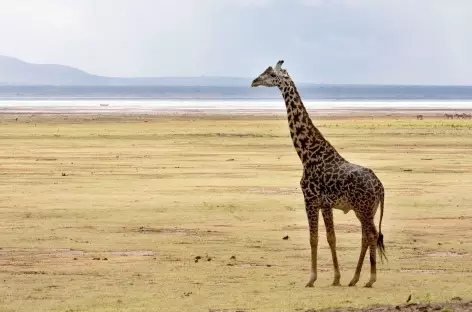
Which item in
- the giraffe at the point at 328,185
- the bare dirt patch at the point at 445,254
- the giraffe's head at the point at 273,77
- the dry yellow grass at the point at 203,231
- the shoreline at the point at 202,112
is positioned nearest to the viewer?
the dry yellow grass at the point at 203,231

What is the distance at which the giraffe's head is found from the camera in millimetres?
14352

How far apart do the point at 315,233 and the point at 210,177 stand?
49.2 ft

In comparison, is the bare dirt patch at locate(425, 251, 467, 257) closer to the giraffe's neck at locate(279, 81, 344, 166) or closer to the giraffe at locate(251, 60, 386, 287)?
the giraffe at locate(251, 60, 386, 287)

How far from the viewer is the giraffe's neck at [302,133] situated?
14.4 m

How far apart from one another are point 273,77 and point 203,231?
522cm

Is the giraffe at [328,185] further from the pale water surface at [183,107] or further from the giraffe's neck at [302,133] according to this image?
the pale water surface at [183,107]

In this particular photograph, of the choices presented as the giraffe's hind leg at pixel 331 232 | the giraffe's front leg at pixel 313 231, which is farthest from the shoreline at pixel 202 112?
the giraffe's hind leg at pixel 331 232

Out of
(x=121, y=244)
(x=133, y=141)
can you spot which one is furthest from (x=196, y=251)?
(x=133, y=141)

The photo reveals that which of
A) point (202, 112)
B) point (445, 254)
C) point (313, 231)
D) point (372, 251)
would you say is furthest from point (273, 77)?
point (202, 112)

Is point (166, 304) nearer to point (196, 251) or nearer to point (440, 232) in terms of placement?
point (196, 251)

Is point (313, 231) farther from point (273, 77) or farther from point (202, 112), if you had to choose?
point (202, 112)

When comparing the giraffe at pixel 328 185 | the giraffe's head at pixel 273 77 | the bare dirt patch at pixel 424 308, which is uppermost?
the giraffe's head at pixel 273 77

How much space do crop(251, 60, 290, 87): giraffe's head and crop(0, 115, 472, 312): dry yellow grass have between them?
8.36 ft

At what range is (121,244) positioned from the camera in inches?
693
